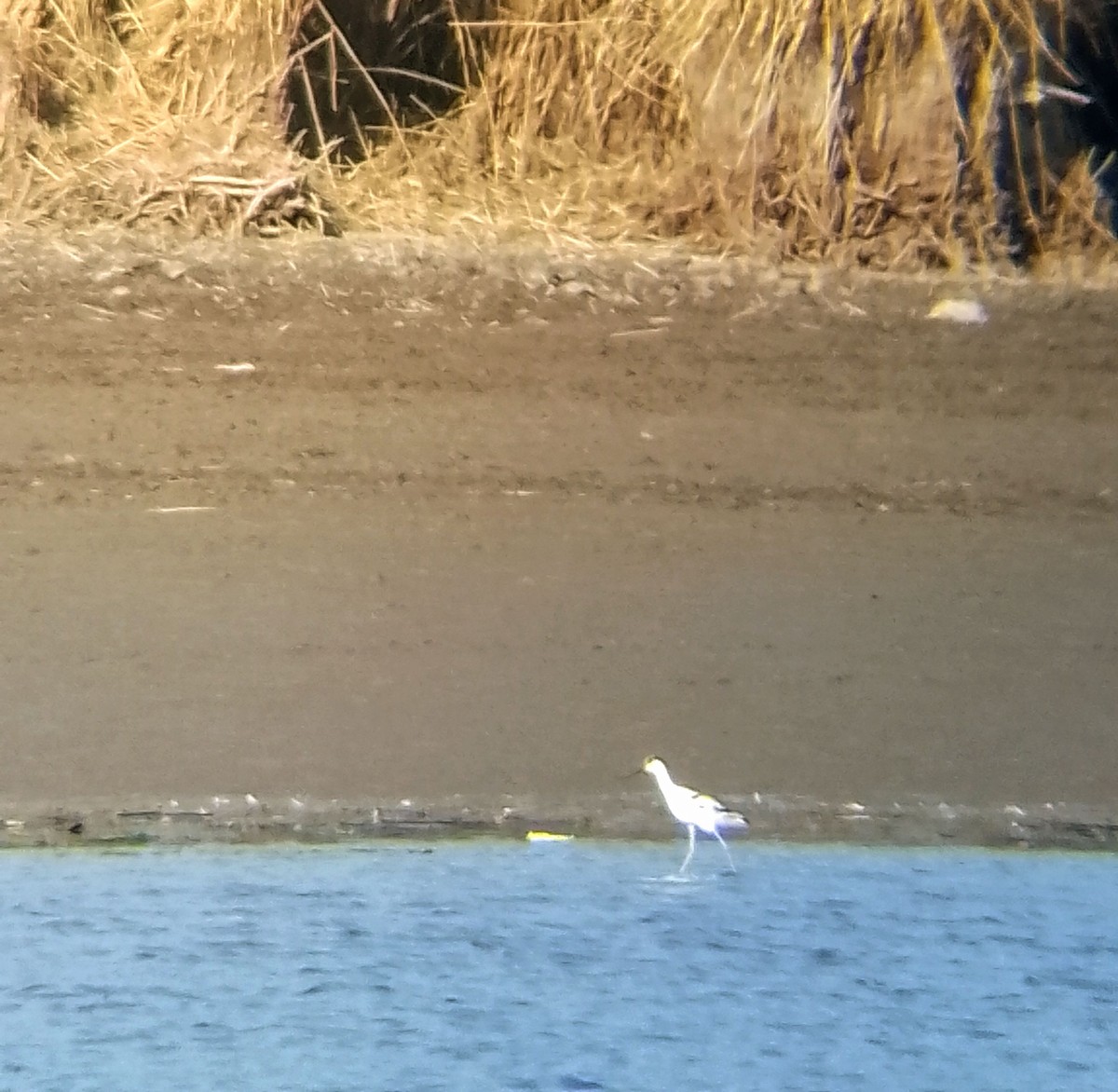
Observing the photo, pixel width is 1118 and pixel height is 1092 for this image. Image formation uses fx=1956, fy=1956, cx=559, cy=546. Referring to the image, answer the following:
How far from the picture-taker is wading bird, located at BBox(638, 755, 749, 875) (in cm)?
532

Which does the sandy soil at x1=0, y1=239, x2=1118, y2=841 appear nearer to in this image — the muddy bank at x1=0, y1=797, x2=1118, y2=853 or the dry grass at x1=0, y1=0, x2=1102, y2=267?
the muddy bank at x1=0, y1=797, x2=1118, y2=853

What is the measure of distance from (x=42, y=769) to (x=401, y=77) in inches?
204

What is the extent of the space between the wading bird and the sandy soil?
0.52 ft

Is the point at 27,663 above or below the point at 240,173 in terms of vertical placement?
below

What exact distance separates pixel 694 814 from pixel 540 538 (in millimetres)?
2050

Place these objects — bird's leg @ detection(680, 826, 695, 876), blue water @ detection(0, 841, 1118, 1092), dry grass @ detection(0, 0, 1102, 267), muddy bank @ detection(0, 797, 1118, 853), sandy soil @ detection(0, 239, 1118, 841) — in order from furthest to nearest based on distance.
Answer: dry grass @ detection(0, 0, 1102, 267), sandy soil @ detection(0, 239, 1118, 841), muddy bank @ detection(0, 797, 1118, 853), bird's leg @ detection(680, 826, 695, 876), blue water @ detection(0, 841, 1118, 1092)

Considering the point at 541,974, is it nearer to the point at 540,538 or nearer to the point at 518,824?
the point at 518,824

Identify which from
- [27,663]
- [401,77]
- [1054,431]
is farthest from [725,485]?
[401,77]

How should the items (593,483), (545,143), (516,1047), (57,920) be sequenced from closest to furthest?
(516,1047) → (57,920) → (593,483) → (545,143)

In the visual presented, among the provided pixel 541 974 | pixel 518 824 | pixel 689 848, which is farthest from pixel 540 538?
pixel 541 974

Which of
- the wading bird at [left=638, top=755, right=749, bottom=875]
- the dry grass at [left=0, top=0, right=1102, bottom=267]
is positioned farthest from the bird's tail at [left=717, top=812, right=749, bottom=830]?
the dry grass at [left=0, top=0, right=1102, bottom=267]

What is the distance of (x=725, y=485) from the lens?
7562 millimetres

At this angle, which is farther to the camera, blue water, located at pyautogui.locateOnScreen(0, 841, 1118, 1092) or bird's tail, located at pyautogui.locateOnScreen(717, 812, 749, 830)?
bird's tail, located at pyautogui.locateOnScreen(717, 812, 749, 830)

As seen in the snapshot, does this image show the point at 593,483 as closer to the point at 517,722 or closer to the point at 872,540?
the point at 872,540
